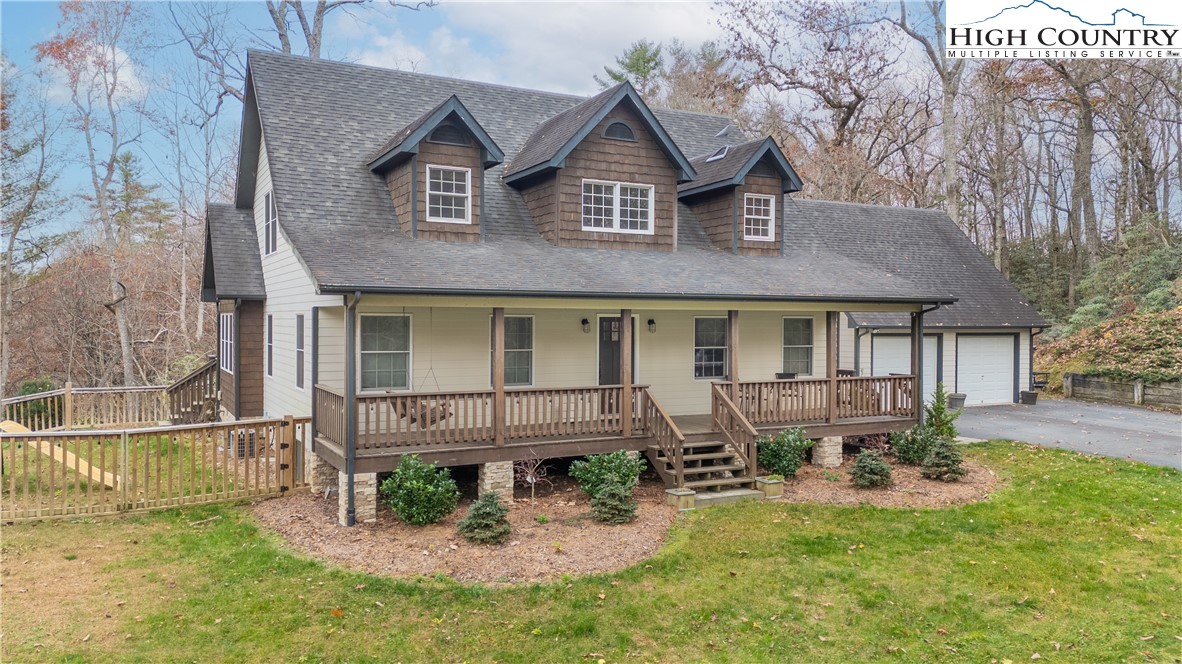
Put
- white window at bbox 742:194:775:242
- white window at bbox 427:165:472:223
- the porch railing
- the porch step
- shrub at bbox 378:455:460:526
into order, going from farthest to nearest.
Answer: white window at bbox 742:194:775:242, white window at bbox 427:165:472:223, the porch step, the porch railing, shrub at bbox 378:455:460:526

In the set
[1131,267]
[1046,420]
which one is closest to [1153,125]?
[1131,267]

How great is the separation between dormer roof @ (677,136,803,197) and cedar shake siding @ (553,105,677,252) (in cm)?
114

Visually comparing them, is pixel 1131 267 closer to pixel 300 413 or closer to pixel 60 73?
pixel 300 413

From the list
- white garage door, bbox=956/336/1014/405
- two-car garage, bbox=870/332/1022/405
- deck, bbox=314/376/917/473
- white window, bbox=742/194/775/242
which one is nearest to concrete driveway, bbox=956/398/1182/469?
white garage door, bbox=956/336/1014/405

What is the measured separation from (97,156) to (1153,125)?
131ft

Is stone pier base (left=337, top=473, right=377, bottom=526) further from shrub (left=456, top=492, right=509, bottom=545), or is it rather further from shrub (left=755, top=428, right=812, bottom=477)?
shrub (left=755, top=428, right=812, bottom=477)

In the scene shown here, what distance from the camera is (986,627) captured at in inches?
284

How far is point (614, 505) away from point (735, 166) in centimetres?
794

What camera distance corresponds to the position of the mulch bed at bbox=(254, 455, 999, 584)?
8648 millimetres

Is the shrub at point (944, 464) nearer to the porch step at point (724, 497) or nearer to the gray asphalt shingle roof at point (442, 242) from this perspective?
the gray asphalt shingle roof at point (442, 242)

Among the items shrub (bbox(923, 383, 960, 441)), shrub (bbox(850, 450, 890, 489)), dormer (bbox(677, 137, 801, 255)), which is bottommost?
shrub (bbox(850, 450, 890, 489))

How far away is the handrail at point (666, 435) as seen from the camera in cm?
1155

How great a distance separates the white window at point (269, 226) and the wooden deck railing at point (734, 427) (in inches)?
335

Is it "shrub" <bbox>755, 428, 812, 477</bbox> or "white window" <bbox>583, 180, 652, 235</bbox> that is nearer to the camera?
"shrub" <bbox>755, 428, 812, 477</bbox>
